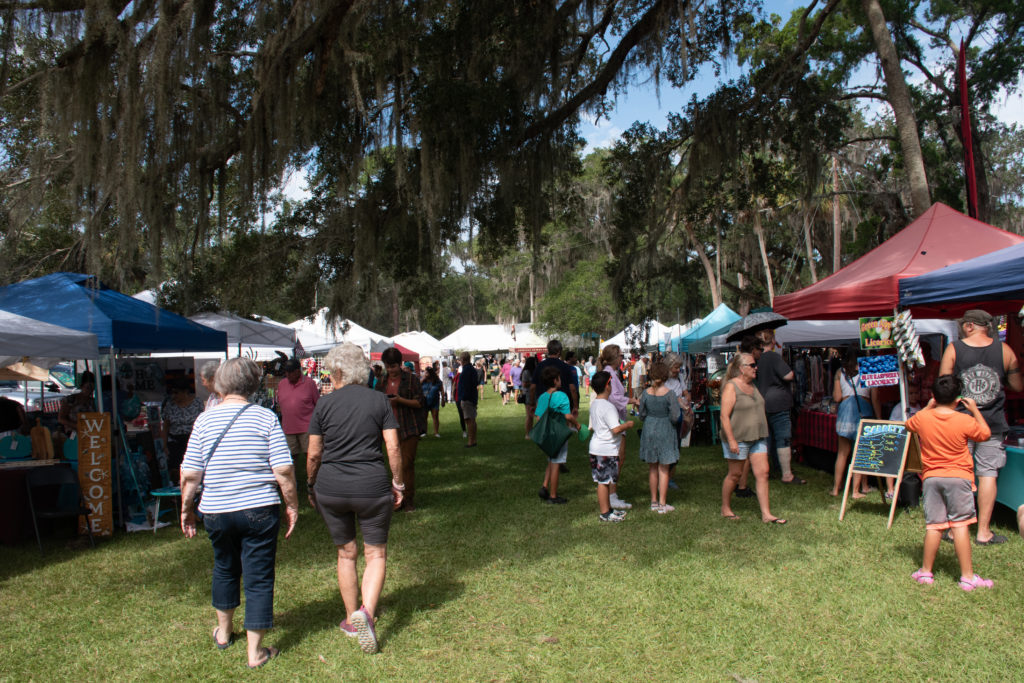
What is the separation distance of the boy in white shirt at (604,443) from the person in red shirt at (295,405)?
3056 mm

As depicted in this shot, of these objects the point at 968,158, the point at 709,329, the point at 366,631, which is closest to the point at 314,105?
the point at 366,631

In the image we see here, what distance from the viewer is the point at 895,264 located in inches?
→ 266

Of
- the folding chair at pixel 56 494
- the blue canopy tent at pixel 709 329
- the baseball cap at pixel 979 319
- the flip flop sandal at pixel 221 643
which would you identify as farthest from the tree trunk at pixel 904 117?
the folding chair at pixel 56 494

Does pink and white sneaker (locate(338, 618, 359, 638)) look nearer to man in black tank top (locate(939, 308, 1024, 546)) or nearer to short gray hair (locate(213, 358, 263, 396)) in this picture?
short gray hair (locate(213, 358, 263, 396))

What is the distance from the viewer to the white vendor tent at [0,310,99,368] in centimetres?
500

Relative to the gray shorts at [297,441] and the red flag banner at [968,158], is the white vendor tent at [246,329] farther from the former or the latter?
the red flag banner at [968,158]

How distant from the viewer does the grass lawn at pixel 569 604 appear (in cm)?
334

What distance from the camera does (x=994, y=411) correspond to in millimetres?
4832

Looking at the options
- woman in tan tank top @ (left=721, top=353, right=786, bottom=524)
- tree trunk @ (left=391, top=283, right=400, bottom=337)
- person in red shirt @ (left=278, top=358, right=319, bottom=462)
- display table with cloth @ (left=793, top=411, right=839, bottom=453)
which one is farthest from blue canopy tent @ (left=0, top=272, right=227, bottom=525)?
display table with cloth @ (left=793, top=411, right=839, bottom=453)

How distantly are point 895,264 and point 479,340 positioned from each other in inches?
950

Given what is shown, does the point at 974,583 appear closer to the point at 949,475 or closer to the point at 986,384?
the point at 949,475

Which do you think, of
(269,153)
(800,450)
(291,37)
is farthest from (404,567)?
(800,450)

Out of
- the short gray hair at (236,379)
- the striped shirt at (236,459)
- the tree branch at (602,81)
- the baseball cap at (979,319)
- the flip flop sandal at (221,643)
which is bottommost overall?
the flip flop sandal at (221,643)

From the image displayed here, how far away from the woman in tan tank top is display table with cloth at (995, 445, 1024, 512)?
1584 millimetres
